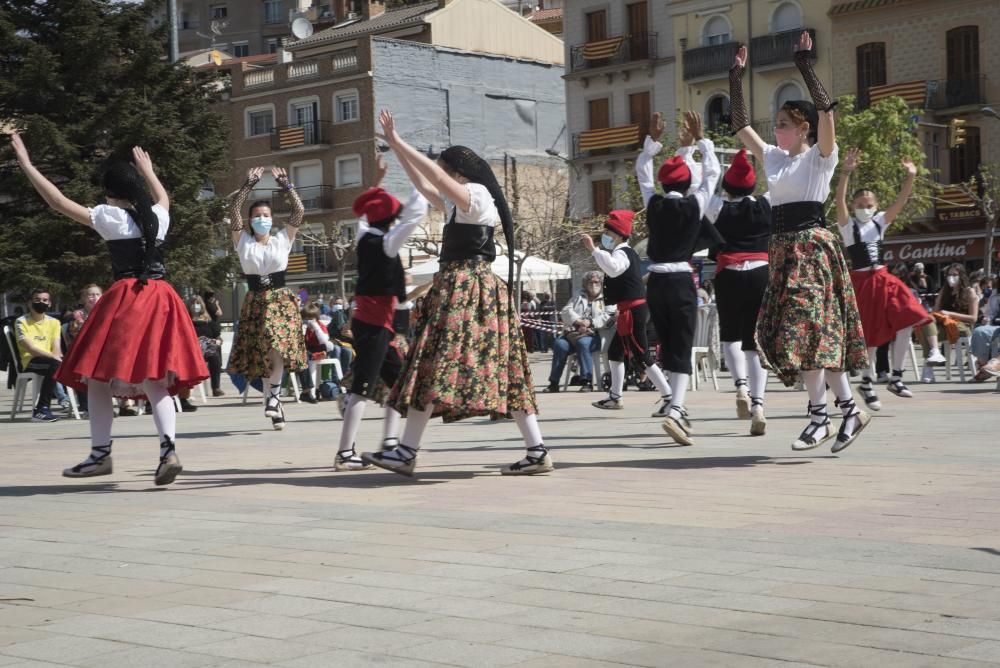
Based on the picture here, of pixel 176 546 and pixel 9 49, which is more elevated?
pixel 9 49

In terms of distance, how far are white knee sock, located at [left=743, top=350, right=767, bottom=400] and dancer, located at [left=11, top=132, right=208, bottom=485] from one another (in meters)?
4.29

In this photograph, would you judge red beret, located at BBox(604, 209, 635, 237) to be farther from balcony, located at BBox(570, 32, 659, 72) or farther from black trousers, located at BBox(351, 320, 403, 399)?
balcony, located at BBox(570, 32, 659, 72)

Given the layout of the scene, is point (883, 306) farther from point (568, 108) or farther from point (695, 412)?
point (568, 108)

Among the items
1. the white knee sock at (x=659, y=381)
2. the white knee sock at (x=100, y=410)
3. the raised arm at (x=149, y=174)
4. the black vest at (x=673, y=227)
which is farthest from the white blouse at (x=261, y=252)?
the white knee sock at (x=100, y=410)

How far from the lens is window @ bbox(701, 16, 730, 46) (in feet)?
180

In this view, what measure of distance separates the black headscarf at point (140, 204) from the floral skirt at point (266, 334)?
211 inches

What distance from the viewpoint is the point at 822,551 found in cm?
590

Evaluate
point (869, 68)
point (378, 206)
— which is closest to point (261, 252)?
point (378, 206)

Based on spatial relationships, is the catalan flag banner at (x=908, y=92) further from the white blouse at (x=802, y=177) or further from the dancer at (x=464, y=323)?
the dancer at (x=464, y=323)

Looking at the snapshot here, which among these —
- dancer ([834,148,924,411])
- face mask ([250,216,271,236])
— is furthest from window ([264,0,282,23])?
face mask ([250,216,271,236])

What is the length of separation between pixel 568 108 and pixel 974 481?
5297 centimetres

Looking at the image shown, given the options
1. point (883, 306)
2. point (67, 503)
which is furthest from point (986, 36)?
point (67, 503)

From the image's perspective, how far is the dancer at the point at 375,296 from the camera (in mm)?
9805

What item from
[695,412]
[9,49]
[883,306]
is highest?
[9,49]
